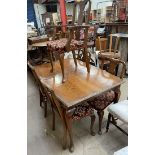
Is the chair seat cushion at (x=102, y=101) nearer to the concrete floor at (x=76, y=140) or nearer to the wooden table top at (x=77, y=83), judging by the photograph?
the wooden table top at (x=77, y=83)

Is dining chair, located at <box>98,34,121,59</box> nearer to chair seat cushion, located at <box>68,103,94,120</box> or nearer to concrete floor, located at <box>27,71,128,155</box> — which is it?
concrete floor, located at <box>27,71,128,155</box>

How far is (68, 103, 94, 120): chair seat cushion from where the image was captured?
183 centimetres

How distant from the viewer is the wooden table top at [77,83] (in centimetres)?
173

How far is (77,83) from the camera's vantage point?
203 centimetres

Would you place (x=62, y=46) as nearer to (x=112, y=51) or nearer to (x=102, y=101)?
(x=102, y=101)

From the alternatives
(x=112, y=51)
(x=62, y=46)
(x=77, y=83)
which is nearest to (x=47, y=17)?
(x=112, y=51)

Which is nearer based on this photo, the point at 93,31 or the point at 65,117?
the point at 65,117

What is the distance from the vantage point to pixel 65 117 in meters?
1.74

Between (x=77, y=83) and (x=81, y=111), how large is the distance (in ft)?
1.09
